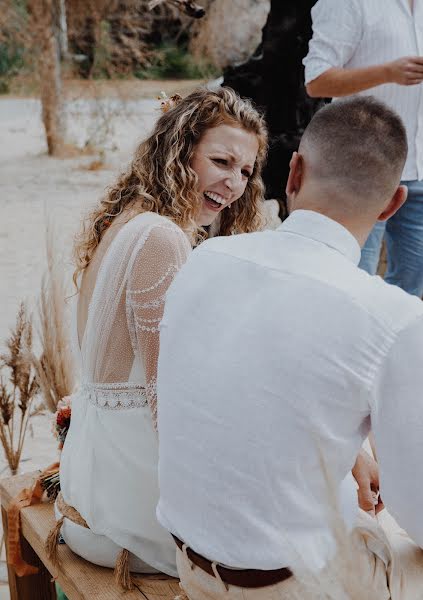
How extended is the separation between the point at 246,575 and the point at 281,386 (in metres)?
0.37

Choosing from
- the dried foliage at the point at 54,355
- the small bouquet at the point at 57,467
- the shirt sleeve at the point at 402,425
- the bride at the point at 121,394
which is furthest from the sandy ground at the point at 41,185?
the shirt sleeve at the point at 402,425

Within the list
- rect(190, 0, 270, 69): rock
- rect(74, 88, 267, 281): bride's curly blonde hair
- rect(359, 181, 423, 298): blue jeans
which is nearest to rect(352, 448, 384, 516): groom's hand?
rect(74, 88, 267, 281): bride's curly blonde hair

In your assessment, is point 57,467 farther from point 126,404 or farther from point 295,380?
point 295,380

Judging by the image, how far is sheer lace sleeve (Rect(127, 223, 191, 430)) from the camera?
1892mm

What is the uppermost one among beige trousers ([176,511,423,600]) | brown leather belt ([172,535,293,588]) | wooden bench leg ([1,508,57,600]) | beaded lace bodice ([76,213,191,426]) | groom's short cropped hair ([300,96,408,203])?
groom's short cropped hair ([300,96,408,203])

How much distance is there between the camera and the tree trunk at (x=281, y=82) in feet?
16.5

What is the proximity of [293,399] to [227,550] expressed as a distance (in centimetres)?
31

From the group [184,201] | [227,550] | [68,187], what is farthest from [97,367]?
[68,187]

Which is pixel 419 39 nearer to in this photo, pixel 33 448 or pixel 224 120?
pixel 224 120

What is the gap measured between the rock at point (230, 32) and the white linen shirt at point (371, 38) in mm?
11994

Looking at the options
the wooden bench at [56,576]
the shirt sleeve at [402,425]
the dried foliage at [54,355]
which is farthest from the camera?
the dried foliage at [54,355]

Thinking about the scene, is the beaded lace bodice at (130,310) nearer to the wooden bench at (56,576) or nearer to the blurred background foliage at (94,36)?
the wooden bench at (56,576)

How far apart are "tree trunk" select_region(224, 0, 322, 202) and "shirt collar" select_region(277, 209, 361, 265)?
3635 millimetres

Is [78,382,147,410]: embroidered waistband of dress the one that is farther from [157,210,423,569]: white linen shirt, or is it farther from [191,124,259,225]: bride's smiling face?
[191,124,259,225]: bride's smiling face
